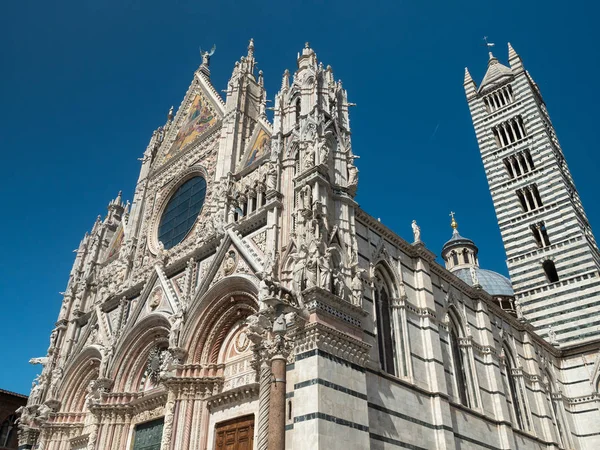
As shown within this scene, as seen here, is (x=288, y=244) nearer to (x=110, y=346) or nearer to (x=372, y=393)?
(x=372, y=393)

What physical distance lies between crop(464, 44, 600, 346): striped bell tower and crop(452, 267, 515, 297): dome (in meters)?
6.78

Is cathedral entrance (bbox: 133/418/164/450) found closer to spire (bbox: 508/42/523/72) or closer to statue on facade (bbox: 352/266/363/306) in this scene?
statue on facade (bbox: 352/266/363/306)

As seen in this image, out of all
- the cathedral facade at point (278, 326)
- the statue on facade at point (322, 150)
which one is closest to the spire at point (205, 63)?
the cathedral facade at point (278, 326)

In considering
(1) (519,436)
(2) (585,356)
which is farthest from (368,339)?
(2) (585,356)

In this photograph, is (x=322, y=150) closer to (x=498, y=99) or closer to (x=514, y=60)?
(x=498, y=99)

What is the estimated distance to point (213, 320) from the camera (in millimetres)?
14016

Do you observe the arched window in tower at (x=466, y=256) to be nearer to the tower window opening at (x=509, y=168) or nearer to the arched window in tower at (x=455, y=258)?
the arched window in tower at (x=455, y=258)

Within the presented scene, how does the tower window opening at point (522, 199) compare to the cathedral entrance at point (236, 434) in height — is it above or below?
above

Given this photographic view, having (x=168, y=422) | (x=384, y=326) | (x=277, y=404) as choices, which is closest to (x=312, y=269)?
(x=277, y=404)

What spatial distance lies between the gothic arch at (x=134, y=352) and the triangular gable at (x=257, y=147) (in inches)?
229

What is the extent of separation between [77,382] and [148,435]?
554 cm

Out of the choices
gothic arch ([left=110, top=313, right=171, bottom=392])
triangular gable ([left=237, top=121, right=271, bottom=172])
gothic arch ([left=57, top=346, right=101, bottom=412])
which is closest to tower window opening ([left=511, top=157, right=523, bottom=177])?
triangular gable ([left=237, top=121, right=271, bottom=172])

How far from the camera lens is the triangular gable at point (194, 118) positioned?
21244mm

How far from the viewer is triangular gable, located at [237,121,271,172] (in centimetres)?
1676
